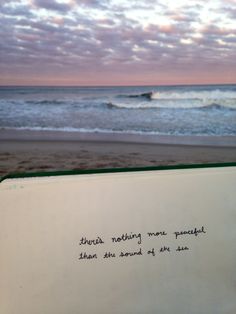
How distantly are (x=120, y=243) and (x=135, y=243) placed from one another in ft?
0.15

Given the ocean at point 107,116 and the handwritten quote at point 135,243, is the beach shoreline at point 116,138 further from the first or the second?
the handwritten quote at point 135,243

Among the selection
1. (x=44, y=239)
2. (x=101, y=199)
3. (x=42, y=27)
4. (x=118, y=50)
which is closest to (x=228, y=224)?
(x=101, y=199)

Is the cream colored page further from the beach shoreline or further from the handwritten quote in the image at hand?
the beach shoreline

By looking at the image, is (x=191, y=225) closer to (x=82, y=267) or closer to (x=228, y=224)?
(x=228, y=224)

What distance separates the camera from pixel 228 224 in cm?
115

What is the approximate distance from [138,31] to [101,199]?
1040mm

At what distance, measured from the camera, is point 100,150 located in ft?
6.86

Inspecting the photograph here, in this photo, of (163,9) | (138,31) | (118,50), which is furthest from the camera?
(118,50)

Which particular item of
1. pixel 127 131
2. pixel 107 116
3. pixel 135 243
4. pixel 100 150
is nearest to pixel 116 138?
pixel 127 131

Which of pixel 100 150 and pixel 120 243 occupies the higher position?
pixel 100 150

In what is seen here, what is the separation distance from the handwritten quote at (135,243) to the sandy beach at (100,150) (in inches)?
28.0

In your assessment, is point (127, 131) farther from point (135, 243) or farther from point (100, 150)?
point (135, 243)

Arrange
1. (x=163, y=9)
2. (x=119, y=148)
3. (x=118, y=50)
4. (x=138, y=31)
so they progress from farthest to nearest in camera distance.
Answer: (x=119, y=148)
(x=118, y=50)
(x=138, y=31)
(x=163, y=9)

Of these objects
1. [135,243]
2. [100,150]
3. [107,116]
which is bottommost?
[135,243]
